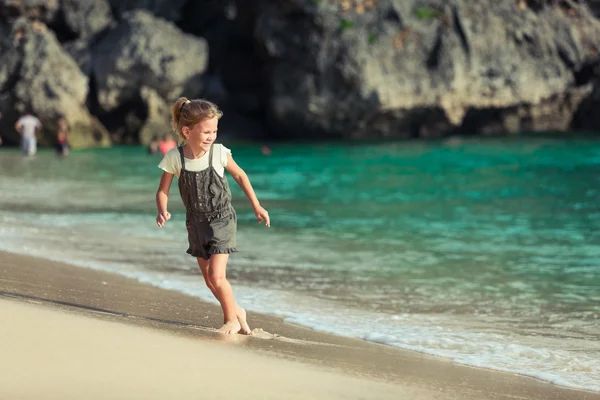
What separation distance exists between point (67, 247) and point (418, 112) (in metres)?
27.7

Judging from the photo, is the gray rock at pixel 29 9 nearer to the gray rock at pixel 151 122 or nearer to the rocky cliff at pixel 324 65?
the rocky cliff at pixel 324 65

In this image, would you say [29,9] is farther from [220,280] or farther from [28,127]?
[220,280]

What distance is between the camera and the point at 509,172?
20.2 m

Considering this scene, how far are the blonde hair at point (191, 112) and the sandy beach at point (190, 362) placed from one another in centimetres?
107

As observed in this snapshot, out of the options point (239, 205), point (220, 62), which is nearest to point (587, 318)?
point (239, 205)

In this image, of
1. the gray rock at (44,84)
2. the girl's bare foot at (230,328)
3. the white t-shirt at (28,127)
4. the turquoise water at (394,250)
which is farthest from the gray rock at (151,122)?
the girl's bare foot at (230,328)

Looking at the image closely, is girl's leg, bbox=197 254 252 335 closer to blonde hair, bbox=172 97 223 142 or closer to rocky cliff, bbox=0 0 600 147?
blonde hair, bbox=172 97 223 142

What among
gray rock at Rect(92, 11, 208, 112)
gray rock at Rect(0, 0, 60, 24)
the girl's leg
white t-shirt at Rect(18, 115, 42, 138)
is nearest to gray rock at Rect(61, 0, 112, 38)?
gray rock at Rect(0, 0, 60, 24)

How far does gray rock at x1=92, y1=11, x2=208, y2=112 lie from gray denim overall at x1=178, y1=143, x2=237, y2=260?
2813cm

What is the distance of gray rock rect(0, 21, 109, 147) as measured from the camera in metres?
31.0

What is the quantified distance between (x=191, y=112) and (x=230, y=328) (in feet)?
3.80

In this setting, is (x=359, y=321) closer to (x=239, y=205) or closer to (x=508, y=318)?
(x=508, y=318)

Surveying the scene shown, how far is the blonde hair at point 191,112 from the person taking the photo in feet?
15.1

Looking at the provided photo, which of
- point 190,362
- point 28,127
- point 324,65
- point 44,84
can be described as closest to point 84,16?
point 44,84
